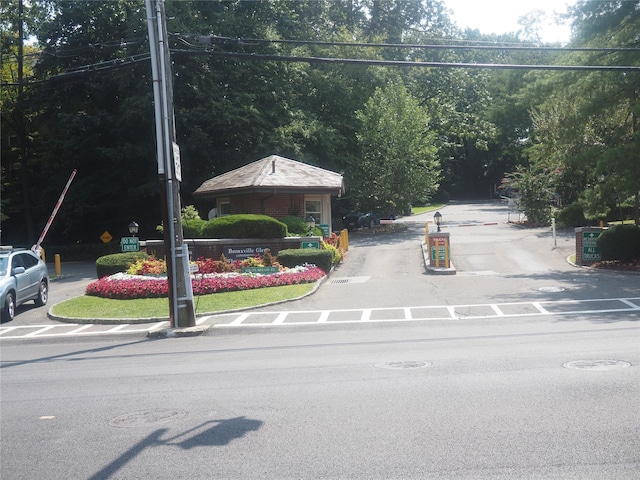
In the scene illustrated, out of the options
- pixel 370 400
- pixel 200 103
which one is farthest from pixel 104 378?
pixel 200 103

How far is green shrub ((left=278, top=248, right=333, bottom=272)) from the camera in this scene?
2391 cm

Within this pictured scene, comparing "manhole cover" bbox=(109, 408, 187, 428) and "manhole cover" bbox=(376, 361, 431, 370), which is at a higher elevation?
"manhole cover" bbox=(109, 408, 187, 428)

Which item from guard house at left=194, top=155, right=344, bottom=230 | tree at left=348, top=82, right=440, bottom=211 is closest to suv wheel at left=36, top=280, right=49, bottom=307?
guard house at left=194, top=155, right=344, bottom=230

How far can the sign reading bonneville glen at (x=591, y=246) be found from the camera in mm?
25719

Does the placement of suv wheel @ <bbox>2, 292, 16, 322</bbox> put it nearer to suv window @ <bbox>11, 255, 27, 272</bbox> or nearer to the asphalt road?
suv window @ <bbox>11, 255, 27, 272</bbox>

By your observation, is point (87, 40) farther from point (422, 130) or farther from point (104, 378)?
point (104, 378)

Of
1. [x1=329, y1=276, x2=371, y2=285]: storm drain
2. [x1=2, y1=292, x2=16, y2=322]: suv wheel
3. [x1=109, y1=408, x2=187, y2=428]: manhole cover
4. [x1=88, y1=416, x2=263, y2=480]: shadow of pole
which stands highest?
[x1=88, y1=416, x2=263, y2=480]: shadow of pole

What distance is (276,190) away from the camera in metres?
28.7

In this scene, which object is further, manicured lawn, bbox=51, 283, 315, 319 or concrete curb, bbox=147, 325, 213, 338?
manicured lawn, bbox=51, 283, 315, 319

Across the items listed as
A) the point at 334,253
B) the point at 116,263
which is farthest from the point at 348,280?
the point at 116,263

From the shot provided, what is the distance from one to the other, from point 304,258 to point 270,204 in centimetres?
697

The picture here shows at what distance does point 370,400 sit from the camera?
7.64m

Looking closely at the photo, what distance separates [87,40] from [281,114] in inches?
483

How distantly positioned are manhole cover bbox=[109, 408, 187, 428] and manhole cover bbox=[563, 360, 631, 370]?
5.05m
